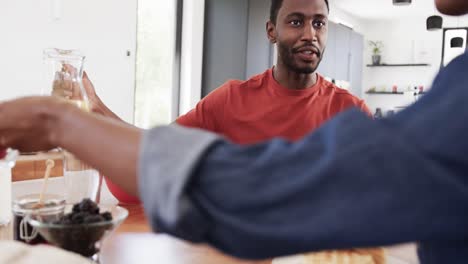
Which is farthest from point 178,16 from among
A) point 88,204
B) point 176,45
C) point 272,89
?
point 88,204

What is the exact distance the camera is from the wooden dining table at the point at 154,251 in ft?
3.03

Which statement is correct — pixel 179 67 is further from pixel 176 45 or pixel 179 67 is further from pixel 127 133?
pixel 127 133

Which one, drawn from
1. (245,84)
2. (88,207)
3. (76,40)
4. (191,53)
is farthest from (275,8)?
(191,53)

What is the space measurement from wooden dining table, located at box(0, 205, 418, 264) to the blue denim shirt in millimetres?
512

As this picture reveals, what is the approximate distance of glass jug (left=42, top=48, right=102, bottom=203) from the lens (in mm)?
882

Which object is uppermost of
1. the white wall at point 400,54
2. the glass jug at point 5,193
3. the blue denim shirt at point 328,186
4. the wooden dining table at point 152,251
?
the white wall at point 400,54

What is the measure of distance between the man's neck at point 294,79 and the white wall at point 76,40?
60.2 inches

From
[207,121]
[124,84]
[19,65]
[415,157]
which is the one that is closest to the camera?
[415,157]

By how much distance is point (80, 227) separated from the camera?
82cm

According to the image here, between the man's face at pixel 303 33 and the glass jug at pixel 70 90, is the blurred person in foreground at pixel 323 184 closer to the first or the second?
the glass jug at pixel 70 90

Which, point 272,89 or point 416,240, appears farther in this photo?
point 272,89

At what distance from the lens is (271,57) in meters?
4.81

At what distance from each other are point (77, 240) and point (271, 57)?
4.14m

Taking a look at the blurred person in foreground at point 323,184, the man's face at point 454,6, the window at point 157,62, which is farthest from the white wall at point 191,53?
the blurred person in foreground at point 323,184
